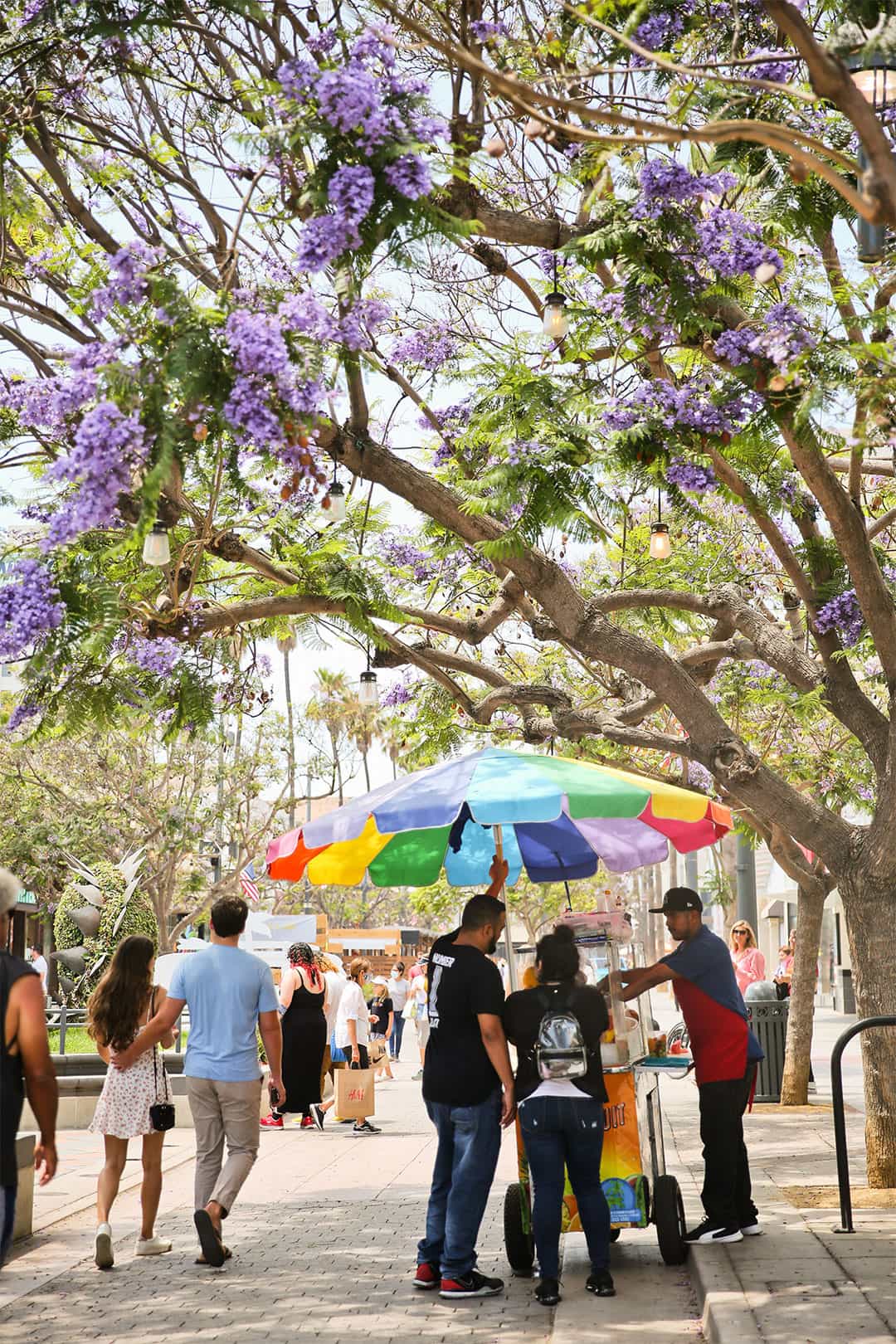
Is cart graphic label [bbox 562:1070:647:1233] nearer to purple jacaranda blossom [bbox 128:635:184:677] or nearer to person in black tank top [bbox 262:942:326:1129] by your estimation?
purple jacaranda blossom [bbox 128:635:184:677]

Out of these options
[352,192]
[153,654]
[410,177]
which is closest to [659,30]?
[410,177]

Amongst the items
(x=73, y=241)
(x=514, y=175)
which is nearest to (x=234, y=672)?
(x=73, y=241)

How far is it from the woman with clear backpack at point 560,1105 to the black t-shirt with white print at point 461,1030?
14 cm

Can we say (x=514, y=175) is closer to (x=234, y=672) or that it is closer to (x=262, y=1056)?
(x=234, y=672)

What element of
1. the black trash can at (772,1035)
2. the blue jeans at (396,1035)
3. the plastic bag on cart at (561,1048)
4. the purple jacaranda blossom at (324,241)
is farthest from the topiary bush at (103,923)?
the purple jacaranda blossom at (324,241)

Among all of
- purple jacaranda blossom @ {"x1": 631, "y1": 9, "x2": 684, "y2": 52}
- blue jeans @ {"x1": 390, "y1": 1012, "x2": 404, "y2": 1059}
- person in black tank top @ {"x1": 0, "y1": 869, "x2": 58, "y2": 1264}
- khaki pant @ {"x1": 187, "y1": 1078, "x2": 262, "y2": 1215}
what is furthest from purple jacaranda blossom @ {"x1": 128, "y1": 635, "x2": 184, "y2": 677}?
blue jeans @ {"x1": 390, "y1": 1012, "x2": 404, "y2": 1059}

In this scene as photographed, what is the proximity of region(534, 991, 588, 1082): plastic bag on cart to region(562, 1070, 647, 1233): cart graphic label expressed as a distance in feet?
2.20

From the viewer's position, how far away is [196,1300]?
22.5 ft

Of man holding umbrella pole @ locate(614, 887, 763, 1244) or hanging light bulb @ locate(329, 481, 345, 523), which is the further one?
hanging light bulb @ locate(329, 481, 345, 523)

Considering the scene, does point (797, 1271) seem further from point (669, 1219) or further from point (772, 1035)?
point (772, 1035)

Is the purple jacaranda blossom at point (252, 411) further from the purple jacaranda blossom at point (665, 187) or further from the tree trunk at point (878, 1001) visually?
the tree trunk at point (878, 1001)

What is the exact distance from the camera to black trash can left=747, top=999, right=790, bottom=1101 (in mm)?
14883

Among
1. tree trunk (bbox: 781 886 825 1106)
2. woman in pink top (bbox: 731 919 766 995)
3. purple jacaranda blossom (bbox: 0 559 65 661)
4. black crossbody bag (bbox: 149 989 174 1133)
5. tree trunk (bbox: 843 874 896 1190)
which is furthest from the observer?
woman in pink top (bbox: 731 919 766 995)

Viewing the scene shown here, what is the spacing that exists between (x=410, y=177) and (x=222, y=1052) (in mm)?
4489
